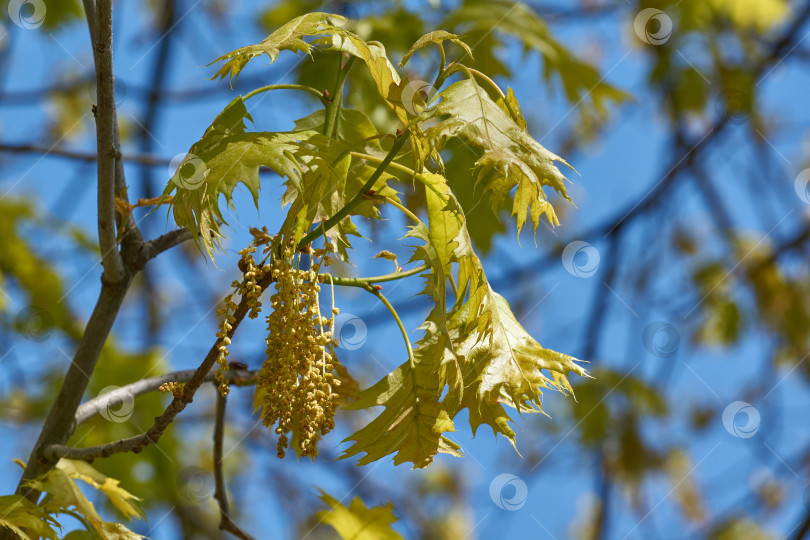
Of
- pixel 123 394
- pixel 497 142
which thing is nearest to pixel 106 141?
pixel 123 394

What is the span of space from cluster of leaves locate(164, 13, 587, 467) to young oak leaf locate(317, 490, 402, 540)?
0.43m

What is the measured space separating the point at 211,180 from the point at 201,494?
182cm

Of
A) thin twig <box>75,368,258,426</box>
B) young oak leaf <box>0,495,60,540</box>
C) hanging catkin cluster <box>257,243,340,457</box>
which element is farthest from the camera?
thin twig <box>75,368,258,426</box>

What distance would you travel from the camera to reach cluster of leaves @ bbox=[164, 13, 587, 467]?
43.1 inches

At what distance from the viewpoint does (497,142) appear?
1.11 metres

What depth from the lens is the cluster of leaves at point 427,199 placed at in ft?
3.59
